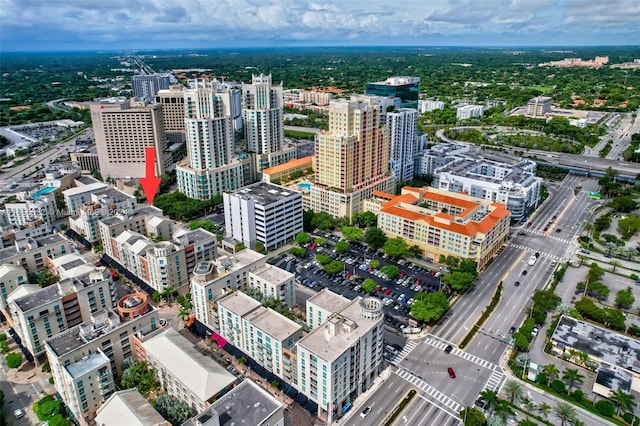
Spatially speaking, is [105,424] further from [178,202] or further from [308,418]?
[178,202]

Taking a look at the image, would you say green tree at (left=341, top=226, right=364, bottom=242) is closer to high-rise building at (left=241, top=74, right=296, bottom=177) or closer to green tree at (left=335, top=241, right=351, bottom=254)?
green tree at (left=335, top=241, right=351, bottom=254)

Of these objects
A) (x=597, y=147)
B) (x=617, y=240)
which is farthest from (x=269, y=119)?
(x=597, y=147)

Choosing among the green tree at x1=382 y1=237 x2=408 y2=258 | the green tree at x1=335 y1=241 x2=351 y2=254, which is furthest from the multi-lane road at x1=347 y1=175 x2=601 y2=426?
the green tree at x1=335 y1=241 x2=351 y2=254

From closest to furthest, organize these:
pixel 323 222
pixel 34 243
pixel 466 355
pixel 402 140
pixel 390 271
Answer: pixel 466 355 < pixel 34 243 < pixel 390 271 < pixel 323 222 < pixel 402 140

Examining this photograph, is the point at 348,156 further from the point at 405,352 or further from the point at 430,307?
the point at 405,352

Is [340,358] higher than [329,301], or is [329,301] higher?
[340,358]

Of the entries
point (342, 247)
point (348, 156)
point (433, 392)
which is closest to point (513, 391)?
point (433, 392)

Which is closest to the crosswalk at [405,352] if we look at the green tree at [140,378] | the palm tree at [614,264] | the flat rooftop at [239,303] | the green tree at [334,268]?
the flat rooftop at [239,303]
